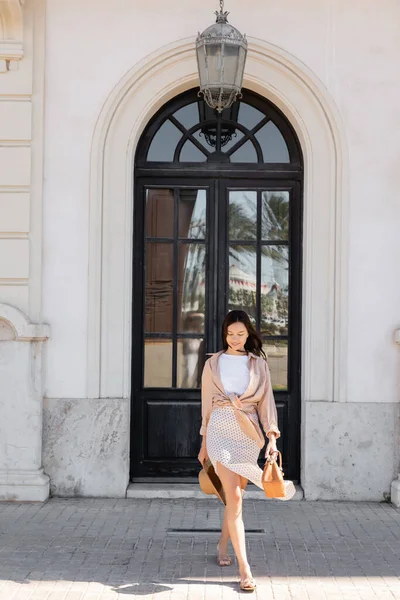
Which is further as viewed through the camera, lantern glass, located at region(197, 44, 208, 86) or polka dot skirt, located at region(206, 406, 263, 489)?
lantern glass, located at region(197, 44, 208, 86)

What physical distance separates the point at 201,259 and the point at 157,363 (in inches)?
43.5

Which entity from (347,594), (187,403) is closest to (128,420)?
(187,403)

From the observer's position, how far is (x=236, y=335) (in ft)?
19.5

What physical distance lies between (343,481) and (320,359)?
114cm

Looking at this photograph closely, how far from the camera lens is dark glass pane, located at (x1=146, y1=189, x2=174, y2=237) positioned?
8773 mm

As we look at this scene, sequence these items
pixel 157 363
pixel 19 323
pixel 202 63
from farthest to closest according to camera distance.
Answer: pixel 157 363 < pixel 19 323 < pixel 202 63

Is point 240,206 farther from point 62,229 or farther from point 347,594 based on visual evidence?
point 347,594

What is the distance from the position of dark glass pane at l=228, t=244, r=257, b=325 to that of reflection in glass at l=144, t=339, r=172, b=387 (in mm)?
778

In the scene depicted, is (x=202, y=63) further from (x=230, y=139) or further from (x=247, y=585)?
(x=247, y=585)

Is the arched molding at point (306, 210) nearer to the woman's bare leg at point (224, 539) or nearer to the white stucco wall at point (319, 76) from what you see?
the white stucco wall at point (319, 76)

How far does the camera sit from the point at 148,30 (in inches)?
332

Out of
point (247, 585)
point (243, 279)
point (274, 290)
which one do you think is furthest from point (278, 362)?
point (247, 585)

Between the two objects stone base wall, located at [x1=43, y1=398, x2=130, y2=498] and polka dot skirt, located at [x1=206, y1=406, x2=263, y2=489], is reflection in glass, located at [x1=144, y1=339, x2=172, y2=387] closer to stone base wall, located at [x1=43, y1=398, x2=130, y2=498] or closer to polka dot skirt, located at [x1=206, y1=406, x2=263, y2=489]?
stone base wall, located at [x1=43, y1=398, x2=130, y2=498]

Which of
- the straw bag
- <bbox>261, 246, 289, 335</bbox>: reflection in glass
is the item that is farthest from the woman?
<bbox>261, 246, 289, 335</bbox>: reflection in glass
